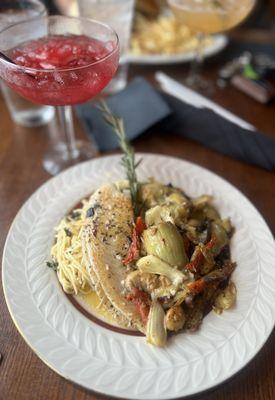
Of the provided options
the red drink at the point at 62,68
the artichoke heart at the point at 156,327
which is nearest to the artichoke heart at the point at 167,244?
the artichoke heart at the point at 156,327

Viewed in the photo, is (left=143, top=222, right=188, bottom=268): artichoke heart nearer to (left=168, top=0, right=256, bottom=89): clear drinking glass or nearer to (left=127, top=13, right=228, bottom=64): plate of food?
(left=168, top=0, right=256, bottom=89): clear drinking glass

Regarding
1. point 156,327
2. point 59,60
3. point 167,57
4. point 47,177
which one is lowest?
point 47,177

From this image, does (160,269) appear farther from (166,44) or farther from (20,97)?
(166,44)

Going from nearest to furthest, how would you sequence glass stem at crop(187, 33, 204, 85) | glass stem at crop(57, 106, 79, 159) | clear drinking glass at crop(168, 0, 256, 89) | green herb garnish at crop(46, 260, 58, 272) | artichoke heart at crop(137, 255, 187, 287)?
artichoke heart at crop(137, 255, 187, 287) < green herb garnish at crop(46, 260, 58, 272) < glass stem at crop(57, 106, 79, 159) < clear drinking glass at crop(168, 0, 256, 89) < glass stem at crop(187, 33, 204, 85)

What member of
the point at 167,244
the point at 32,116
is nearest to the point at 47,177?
the point at 32,116

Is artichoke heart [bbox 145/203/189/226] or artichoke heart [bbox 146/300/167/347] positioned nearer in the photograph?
artichoke heart [bbox 146/300/167/347]

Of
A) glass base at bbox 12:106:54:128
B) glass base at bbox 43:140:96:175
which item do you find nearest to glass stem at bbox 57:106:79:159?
glass base at bbox 43:140:96:175

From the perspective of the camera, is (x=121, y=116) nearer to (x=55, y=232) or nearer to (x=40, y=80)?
(x=40, y=80)

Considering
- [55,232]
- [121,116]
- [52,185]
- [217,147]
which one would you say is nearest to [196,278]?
[55,232]
